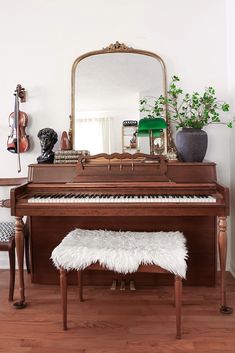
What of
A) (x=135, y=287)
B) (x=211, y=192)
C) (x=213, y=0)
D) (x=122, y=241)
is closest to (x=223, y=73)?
(x=213, y=0)

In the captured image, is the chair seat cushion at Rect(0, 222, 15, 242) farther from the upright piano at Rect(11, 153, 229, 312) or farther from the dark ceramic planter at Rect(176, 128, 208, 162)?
the dark ceramic planter at Rect(176, 128, 208, 162)

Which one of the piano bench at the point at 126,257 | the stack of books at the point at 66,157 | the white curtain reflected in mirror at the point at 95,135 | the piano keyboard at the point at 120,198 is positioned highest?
the white curtain reflected in mirror at the point at 95,135

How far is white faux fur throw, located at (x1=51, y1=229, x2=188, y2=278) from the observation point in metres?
1.65

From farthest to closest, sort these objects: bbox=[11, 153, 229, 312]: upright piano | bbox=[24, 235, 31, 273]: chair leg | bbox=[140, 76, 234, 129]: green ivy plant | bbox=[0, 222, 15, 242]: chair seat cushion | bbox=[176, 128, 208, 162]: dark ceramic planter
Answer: bbox=[24, 235, 31, 273]: chair leg, bbox=[140, 76, 234, 129]: green ivy plant, bbox=[176, 128, 208, 162]: dark ceramic planter, bbox=[0, 222, 15, 242]: chair seat cushion, bbox=[11, 153, 229, 312]: upright piano

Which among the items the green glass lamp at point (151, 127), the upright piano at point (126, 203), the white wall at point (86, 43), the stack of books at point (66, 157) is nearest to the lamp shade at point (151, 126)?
the green glass lamp at point (151, 127)

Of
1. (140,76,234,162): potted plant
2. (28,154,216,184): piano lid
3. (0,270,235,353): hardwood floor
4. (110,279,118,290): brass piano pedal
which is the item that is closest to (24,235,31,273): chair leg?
(0,270,235,353): hardwood floor

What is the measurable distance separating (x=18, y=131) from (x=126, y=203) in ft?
3.86

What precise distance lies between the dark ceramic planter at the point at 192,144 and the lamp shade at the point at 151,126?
0.67 feet

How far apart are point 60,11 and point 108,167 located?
144 cm

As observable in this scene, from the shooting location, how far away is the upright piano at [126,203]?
192 cm

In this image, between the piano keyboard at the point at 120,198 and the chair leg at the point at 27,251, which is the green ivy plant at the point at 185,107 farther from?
the chair leg at the point at 27,251

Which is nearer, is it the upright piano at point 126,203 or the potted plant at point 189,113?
the upright piano at point 126,203

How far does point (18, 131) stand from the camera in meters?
2.52

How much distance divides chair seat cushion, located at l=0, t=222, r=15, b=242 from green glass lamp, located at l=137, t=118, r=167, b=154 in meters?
1.23
